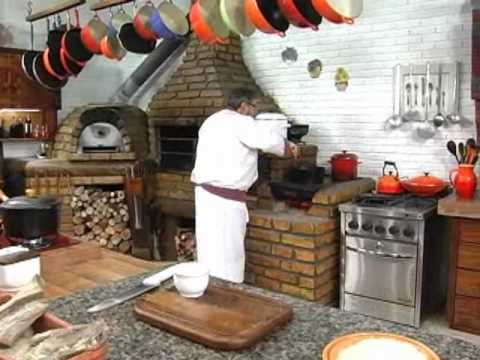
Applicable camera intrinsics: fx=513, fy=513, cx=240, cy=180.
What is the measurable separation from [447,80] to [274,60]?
155 cm

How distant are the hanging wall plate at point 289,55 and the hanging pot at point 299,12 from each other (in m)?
1.95

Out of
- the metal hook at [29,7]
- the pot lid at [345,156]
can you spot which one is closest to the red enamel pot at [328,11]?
the pot lid at [345,156]

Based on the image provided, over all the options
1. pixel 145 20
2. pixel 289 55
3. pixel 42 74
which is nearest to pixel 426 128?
pixel 289 55

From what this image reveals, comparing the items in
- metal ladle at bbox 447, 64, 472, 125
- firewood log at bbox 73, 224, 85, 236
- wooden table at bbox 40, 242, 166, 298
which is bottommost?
firewood log at bbox 73, 224, 85, 236

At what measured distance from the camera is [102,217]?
4832mm

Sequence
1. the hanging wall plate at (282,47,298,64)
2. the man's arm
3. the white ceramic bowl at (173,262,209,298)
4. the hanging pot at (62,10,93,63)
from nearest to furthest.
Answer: the white ceramic bowl at (173,262,209,298) < the man's arm < the hanging pot at (62,10,93,63) < the hanging wall plate at (282,47,298,64)

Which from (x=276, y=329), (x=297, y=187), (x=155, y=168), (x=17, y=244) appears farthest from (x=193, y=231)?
(x=276, y=329)

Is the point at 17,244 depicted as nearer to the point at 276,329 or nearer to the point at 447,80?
the point at 276,329

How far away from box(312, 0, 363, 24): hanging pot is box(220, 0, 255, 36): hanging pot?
0.46m

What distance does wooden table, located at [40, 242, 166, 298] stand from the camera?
1794 millimetres

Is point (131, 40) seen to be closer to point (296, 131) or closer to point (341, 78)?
point (296, 131)

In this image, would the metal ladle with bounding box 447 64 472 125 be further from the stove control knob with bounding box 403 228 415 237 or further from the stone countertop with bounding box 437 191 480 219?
the stove control knob with bounding box 403 228 415 237

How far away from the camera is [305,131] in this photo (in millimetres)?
4160

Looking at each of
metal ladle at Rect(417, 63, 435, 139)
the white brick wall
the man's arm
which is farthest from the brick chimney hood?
metal ladle at Rect(417, 63, 435, 139)
